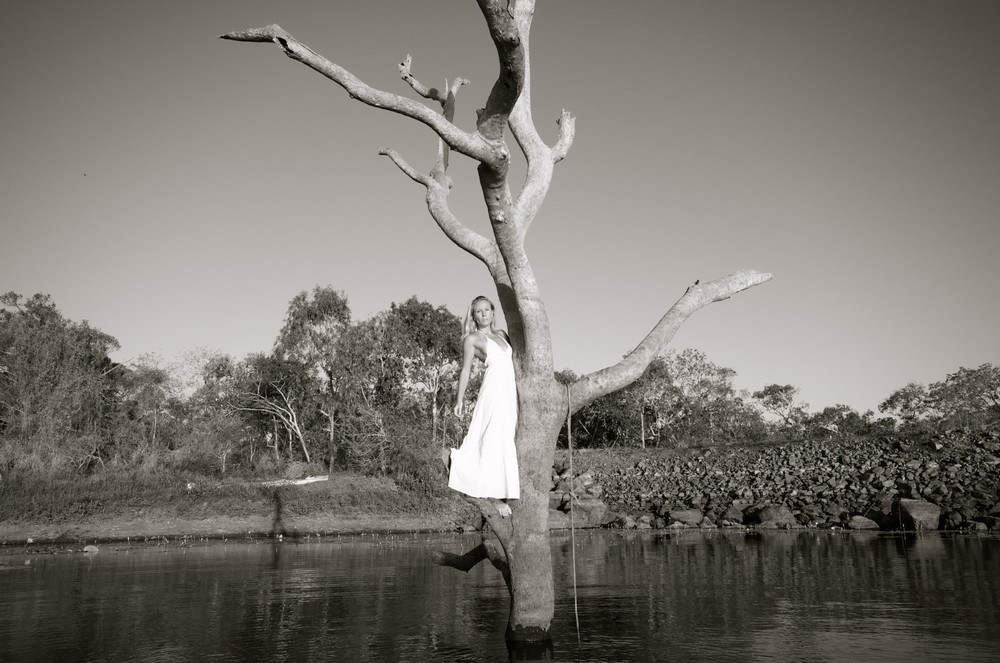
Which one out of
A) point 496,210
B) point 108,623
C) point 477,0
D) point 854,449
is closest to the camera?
point 477,0

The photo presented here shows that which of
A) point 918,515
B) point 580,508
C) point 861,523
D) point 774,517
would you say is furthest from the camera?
point 580,508

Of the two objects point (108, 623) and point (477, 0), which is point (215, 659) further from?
point (477, 0)

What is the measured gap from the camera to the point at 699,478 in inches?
1033

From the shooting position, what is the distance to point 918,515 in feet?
58.5

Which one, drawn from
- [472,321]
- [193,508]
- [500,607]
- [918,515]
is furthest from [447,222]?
[193,508]

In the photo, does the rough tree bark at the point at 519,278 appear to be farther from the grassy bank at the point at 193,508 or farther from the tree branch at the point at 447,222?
the grassy bank at the point at 193,508

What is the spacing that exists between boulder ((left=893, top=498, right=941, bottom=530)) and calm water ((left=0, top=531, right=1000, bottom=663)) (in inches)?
109

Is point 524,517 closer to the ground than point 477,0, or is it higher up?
closer to the ground

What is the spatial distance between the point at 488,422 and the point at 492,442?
18 cm

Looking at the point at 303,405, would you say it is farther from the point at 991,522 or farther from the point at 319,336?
the point at 991,522

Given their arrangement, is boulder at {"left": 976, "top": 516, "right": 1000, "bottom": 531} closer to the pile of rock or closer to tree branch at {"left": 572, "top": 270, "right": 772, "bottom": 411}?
the pile of rock

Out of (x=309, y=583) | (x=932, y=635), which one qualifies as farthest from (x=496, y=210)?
(x=309, y=583)

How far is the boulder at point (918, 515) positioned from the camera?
17656 mm

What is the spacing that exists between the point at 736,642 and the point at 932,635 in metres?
1.72
